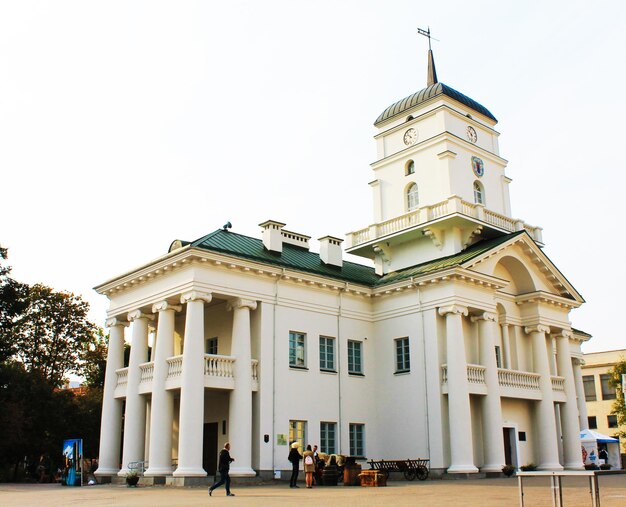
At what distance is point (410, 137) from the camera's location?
3703 centimetres

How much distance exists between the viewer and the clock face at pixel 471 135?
1455 inches

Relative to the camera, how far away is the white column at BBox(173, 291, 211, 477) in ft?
81.1

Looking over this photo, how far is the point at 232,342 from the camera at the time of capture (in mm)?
27469

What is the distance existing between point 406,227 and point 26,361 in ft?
91.5

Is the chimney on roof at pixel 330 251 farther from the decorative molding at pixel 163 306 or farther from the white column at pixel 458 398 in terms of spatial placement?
the decorative molding at pixel 163 306

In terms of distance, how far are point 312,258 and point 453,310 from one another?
24.4 feet

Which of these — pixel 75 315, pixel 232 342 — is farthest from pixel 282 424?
pixel 75 315

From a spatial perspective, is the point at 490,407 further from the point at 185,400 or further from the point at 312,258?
the point at 185,400

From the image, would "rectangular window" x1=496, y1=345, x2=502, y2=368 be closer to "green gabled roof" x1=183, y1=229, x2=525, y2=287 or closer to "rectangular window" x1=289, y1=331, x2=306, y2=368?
"green gabled roof" x1=183, y1=229, x2=525, y2=287

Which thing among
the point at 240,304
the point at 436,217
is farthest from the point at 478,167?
the point at 240,304

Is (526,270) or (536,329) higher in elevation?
(526,270)

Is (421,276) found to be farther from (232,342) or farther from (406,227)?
(232,342)

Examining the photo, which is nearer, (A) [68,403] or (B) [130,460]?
(B) [130,460]

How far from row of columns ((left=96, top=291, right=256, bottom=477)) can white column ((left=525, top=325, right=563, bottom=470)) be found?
14.5 metres
